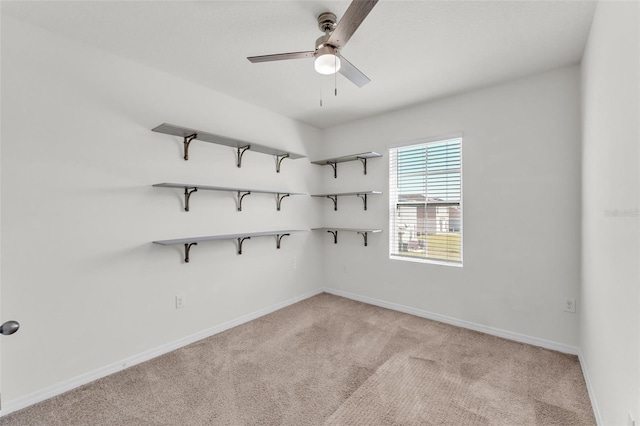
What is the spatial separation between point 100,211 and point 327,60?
204cm

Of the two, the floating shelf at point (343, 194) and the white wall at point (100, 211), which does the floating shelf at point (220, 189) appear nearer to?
the white wall at point (100, 211)

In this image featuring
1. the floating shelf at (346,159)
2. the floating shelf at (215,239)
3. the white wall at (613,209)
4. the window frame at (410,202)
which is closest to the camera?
the white wall at (613,209)

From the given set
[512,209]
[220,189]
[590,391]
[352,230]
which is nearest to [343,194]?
[352,230]

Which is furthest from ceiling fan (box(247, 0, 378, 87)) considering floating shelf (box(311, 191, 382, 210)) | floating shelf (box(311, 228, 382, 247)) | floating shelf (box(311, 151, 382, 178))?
floating shelf (box(311, 228, 382, 247))

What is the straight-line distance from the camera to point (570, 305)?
2465mm

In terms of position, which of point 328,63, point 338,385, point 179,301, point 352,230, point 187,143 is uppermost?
point 328,63

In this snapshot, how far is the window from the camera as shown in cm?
316

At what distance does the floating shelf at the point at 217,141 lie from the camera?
2456 mm

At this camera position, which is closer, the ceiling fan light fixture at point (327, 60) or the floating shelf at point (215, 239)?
the ceiling fan light fixture at point (327, 60)

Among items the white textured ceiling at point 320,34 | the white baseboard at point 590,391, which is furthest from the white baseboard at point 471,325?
the white textured ceiling at point 320,34

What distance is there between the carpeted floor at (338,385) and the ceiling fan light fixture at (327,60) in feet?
7.12

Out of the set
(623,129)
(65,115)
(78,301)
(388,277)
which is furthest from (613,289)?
(65,115)

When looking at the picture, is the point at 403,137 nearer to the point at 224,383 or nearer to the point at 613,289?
the point at 613,289

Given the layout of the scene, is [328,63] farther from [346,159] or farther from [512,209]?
[512,209]
